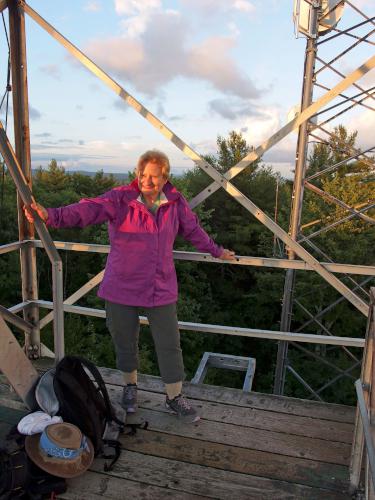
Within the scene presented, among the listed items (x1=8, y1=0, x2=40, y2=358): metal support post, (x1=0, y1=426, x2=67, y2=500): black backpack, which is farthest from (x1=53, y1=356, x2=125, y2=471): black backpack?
(x1=8, y1=0, x2=40, y2=358): metal support post

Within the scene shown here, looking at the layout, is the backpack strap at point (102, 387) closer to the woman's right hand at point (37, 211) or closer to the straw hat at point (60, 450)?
the straw hat at point (60, 450)

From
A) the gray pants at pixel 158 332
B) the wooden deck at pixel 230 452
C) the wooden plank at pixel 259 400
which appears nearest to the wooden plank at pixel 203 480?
the wooden deck at pixel 230 452

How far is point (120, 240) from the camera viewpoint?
2389 mm

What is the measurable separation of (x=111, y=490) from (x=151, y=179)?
1.55 m

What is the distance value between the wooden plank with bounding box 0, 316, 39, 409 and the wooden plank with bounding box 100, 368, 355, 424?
81cm

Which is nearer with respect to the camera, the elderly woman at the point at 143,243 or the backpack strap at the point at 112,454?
the backpack strap at the point at 112,454

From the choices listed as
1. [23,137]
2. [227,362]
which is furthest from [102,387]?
[23,137]

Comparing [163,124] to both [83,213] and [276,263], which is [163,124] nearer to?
[83,213]

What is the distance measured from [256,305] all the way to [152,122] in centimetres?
1583

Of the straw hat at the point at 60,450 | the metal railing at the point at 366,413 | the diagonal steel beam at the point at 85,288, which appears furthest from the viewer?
the diagonal steel beam at the point at 85,288

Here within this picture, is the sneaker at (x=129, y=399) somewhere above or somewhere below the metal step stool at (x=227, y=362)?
above

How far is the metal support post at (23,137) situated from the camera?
2912mm

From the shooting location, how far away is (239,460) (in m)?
2.25

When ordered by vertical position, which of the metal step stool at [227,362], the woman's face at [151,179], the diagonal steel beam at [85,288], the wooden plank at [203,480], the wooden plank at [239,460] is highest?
the woman's face at [151,179]
